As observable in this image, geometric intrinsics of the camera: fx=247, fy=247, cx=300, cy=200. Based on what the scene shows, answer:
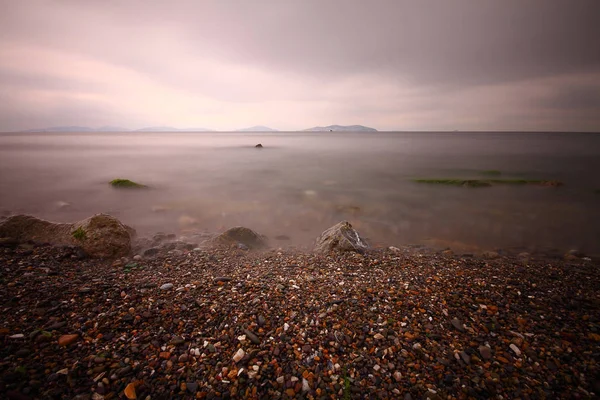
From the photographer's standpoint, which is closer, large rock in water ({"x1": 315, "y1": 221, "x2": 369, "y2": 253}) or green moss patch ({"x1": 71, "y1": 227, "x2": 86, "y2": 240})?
green moss patch ({"x1": 71, "y1": 227, "x2": 86, "y2": 240})

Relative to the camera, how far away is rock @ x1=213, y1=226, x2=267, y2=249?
7.81 m

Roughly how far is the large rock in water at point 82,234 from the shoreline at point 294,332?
829 millimetres

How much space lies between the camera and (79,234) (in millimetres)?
6738

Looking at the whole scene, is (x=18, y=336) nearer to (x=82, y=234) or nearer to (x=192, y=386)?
(x=192, y=386)

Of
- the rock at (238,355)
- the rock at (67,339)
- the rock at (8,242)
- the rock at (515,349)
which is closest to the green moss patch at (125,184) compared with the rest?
the rock at (8,242)

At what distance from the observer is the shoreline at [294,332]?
2.95 metres

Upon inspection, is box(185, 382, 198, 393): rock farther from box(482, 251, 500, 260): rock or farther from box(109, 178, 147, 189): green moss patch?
box(109, 178, 147, 189): green moss patch

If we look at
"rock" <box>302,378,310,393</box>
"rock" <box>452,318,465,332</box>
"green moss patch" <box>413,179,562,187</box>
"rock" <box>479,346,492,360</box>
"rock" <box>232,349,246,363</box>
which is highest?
"green moss patch" <box>413,179,562,187</box>

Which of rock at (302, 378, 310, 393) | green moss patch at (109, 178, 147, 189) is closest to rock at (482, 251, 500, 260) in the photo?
rock at (302, 378, 310, 393)

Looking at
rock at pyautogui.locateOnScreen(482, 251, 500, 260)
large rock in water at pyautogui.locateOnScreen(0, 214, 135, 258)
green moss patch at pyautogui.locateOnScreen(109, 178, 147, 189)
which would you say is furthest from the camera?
green moss patch at pyautogui.locateOnScreen(109, 178, 147, 189)

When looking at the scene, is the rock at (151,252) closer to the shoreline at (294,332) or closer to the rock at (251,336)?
the shoreline at (294,332)

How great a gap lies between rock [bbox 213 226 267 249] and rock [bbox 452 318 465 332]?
18.2ft

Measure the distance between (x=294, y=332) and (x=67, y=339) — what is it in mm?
3078

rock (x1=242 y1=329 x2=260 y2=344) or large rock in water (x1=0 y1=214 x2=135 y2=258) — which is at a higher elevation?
large rock in water (x1=0 y1=214 x2=135 y2=258)
